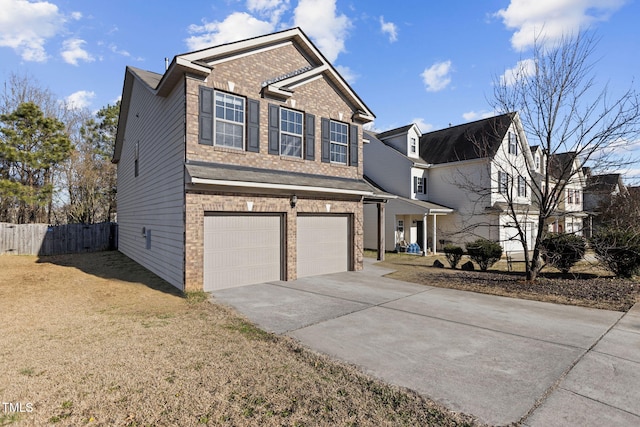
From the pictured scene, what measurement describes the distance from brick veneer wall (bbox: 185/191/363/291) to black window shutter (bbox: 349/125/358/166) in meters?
1.63

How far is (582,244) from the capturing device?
11914mm

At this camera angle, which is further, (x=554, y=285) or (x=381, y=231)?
(x=381, y=231)

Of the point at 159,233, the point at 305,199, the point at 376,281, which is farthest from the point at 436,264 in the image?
the point at 159,233

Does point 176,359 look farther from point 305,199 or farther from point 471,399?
point 305,199

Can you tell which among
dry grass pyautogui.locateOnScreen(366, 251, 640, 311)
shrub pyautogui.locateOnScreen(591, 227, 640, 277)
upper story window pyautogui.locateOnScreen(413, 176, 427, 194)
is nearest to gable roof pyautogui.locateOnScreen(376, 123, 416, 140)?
upper story window pyautogui.locateOnScreen(413, 176, 427, 194)

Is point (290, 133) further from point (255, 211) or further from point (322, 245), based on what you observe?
point (322, 245)

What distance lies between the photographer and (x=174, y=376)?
13.7 feet

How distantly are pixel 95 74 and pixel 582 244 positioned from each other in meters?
21.0

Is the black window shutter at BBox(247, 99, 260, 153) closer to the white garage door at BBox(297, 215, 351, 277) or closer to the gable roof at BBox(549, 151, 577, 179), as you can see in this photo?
the white garage door at BBox(297, 215, 351, 277)

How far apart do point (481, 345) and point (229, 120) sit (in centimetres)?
867

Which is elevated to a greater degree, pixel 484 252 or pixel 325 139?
pixel 325 139

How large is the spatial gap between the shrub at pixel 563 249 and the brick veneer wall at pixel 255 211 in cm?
669

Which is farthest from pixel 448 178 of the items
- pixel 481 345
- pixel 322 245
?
pixel 481 345

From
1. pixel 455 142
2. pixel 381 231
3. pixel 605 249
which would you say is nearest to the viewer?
pixel 605 249
